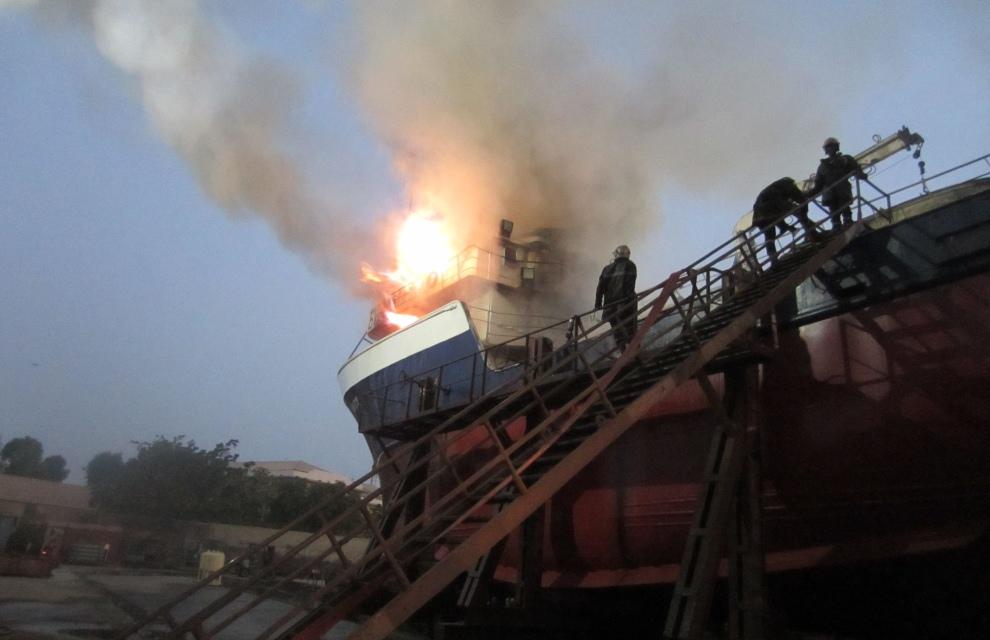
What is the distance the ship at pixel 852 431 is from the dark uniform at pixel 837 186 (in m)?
0.41

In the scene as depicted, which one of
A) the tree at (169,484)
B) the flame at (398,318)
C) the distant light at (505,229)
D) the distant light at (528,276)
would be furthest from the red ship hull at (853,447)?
the tree at (169,484)

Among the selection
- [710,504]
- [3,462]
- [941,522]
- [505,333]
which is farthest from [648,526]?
[3,462]

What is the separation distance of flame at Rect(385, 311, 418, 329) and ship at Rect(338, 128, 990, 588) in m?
12.2

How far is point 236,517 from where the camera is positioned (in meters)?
47.2

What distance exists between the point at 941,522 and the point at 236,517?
48413 millimetres

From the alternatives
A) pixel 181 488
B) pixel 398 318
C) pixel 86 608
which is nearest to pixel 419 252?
pixel 398 318

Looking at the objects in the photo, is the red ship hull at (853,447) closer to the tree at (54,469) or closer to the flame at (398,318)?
the flame at (398,318)

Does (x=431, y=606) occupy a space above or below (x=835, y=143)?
below

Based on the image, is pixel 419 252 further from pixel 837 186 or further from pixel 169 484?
pixel 169 484

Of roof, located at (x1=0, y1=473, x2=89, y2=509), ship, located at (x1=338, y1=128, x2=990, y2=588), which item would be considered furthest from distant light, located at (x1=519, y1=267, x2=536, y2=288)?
roof, located at (x1=0, y1=473, x2=89, y2=509)

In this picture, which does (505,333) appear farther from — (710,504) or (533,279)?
(710,504)

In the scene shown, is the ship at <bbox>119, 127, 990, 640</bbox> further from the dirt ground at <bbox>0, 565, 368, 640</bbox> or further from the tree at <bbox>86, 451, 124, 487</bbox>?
the tree at <bbox>86, 451, 124, 487</bbox>

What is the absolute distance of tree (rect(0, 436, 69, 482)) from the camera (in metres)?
82.8

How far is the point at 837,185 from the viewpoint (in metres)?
8.31
